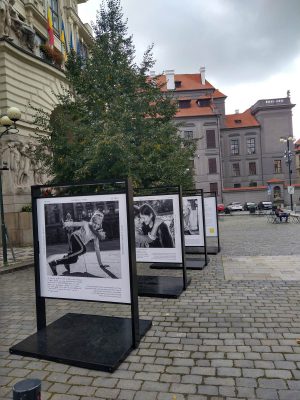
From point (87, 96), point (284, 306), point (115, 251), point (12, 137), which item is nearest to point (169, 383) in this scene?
point (115, 251)

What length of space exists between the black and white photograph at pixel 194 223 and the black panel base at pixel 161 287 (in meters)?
2.16

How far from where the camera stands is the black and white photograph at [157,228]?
731 centimetres

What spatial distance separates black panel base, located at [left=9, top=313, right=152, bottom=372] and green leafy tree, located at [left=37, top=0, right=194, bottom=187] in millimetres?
5512

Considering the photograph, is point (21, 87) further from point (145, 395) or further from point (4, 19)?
point (145, 395)

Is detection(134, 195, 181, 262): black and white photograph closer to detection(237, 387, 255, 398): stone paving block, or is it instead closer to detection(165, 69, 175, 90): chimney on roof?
detection(237, 387, 255, 398): stone paving block

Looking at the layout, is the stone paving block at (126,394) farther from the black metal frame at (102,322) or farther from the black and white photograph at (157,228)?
the black and white photograph at (157,228)

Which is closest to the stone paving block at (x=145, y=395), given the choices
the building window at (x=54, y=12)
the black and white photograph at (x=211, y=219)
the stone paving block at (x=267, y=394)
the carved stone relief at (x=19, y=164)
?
the stone paving block at (x=267, y=394)

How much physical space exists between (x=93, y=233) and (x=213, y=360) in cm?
213

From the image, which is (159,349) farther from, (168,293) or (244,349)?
(168,293)

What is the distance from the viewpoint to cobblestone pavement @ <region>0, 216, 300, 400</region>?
3406 millimetres

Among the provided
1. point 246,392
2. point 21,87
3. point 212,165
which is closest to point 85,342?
point 246,392

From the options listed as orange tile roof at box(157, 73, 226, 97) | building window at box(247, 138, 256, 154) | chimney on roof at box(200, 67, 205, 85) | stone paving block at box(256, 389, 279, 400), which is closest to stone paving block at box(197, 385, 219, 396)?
stone paving block at box(256, 389, 279, 400)

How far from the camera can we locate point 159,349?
4328 millimetres

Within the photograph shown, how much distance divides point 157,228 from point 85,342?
11.0 ft
